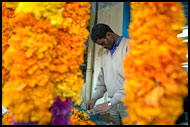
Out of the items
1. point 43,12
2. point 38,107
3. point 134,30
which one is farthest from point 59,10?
point 38,107

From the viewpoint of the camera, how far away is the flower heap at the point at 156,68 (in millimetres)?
1036

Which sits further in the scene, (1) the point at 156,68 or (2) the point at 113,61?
(2) the point at 113,61

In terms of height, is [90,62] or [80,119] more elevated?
[90,62]

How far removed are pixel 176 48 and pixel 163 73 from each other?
0.16 meters

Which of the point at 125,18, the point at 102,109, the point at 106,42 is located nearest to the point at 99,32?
the point at 106,42

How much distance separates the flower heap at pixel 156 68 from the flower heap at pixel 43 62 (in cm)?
48

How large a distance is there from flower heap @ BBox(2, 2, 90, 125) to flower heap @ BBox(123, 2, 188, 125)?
1.57 feet

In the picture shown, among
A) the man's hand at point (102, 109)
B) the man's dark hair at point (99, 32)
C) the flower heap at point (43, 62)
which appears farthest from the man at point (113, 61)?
the flower heap at point (43, 62)

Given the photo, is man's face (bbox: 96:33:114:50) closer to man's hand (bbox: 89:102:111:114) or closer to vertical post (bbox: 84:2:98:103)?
man's hand (bbox: 89:102:111:114)

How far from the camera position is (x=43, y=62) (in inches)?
51.3

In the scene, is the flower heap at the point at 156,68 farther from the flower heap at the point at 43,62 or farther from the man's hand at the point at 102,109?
the man's hand at the point at 102,109

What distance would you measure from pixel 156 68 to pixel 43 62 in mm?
721

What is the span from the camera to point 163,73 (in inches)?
41.1

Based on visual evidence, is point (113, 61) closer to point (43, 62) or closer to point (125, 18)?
point (43, 62)
